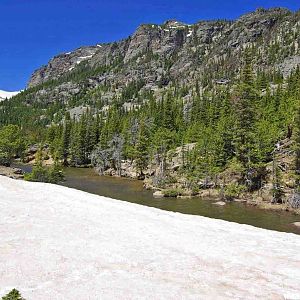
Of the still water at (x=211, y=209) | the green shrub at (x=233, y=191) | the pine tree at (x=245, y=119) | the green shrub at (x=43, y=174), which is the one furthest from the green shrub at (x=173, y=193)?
the green shrub at (x=43, y=174)

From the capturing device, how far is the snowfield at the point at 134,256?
37.9 feet

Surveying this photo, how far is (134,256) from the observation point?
46.9 ft

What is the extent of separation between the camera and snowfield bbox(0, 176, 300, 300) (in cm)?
1155

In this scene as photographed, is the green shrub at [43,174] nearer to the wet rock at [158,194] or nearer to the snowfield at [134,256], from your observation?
the wet rock at [158,194]

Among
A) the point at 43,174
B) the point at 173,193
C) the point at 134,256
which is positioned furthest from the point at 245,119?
the point at 134,256

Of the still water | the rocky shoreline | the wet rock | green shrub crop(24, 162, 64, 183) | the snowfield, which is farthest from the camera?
the wet rock

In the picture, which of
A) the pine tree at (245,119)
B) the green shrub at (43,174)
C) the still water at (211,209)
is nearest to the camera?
the still water at (211,209)

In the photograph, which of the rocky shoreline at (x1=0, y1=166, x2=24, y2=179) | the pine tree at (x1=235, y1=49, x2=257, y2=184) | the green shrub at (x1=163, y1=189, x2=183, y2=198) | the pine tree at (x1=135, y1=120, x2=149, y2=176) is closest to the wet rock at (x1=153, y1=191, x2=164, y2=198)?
the green shrub at (x1=163, y1=189, x2=183, y2=198)

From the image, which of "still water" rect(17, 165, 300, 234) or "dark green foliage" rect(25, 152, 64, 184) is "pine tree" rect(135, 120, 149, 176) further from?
"dark green foliage" rect(25, 152, 64, 184)

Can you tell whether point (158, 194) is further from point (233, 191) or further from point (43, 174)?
point (43, 174)

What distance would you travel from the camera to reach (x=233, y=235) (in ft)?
58.7

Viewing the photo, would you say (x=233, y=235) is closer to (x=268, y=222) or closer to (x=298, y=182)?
(x=268, y=222)

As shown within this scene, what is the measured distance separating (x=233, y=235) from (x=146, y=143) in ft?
256

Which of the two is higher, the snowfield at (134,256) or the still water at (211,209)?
the snowfield at (134,256)
